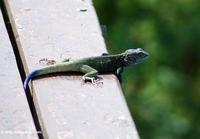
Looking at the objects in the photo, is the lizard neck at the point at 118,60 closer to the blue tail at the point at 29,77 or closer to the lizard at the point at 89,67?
the lizard at the point at 89,67

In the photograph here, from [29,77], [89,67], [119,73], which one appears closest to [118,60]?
[119,73]

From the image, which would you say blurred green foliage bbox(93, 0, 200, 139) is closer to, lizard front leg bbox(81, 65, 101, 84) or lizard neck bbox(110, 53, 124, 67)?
lizard neck bbox(110, 53, 124, 67)

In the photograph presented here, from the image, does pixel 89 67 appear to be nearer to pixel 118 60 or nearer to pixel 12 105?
pixel 118 60

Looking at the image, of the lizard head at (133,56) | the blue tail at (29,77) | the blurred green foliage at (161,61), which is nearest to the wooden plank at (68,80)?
the blue tail at (29,77)

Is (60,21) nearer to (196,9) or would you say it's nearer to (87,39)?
(87,39)

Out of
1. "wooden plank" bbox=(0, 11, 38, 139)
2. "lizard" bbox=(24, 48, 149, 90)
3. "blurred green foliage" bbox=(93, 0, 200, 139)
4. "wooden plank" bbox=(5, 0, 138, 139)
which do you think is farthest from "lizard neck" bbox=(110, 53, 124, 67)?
"blurred green foliage" bbox=(93, 0, 200, 139)
